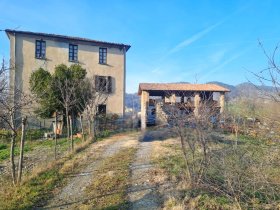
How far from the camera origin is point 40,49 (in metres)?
27.7

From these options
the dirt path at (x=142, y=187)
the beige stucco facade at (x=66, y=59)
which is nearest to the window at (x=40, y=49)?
the beige stucco facade at (x=66, y=59)

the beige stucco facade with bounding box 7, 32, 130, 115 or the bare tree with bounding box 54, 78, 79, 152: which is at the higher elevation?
the beige stucco facade with bounding box 7, 32, 130, 115

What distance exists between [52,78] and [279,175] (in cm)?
1965

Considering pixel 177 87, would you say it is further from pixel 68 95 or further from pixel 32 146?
pixel 32 146

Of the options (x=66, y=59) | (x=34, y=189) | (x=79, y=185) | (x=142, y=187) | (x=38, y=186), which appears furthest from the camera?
(x=66, y=59)

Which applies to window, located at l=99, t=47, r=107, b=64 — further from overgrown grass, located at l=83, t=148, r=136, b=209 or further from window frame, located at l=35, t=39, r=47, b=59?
overgrown grass, located at l=83, t=148, r=136, b=209

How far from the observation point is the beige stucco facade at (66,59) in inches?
1054

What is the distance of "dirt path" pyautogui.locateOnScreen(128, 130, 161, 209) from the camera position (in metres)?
8.40

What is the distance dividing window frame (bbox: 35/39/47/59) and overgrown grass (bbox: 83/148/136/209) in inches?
675

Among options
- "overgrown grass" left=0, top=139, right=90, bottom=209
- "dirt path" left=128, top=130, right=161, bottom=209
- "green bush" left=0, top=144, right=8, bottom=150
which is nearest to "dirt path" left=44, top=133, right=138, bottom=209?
"overgrown grass" left=0, top=139, right=90, bottom=209

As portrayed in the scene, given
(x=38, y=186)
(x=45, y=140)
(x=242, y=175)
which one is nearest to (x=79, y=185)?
(x=38, y=186)

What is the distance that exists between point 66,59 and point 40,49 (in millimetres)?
2409

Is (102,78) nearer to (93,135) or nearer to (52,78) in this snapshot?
(52,78)

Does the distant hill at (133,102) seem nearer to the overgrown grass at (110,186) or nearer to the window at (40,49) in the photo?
the window at (40,49)
